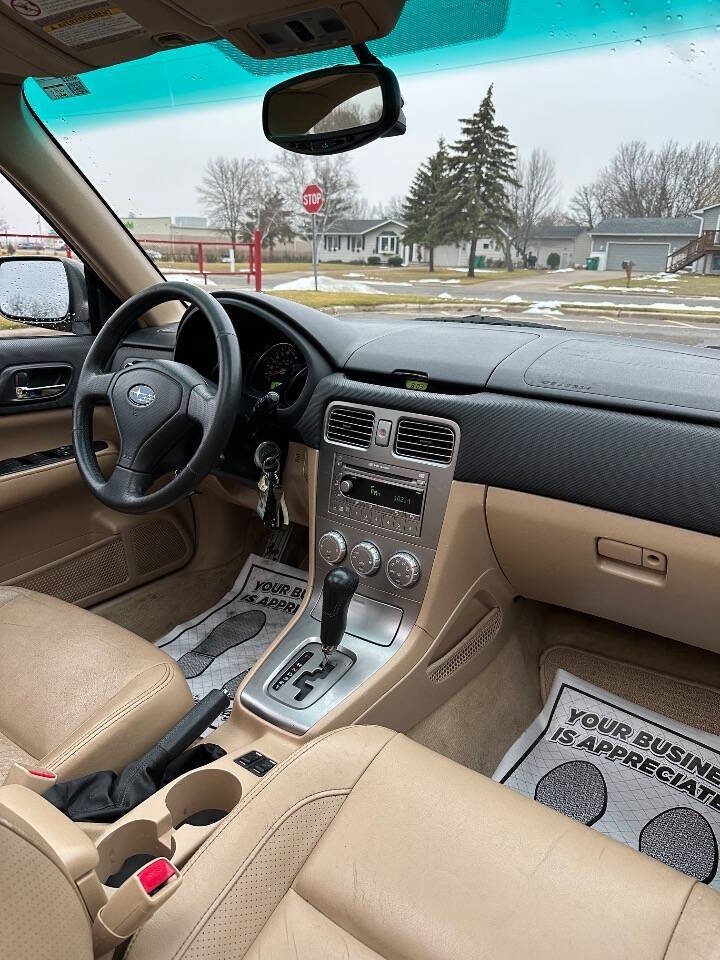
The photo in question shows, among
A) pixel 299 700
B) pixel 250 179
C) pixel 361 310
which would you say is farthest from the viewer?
pixel 250 179

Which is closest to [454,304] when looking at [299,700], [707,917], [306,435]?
[306,435]

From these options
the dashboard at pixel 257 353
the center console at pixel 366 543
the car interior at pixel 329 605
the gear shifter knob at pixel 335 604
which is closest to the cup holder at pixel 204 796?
the car interior at pixel 329 605

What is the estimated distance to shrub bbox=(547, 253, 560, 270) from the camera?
175 centimetres

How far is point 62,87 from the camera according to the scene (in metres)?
1.99

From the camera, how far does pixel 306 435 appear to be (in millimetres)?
1984

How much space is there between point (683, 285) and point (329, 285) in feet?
3.26

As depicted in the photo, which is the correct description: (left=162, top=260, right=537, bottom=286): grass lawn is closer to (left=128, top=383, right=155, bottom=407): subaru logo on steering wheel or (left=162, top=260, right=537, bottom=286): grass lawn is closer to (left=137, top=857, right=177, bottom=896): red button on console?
(left=128, top=383, right=155, bottom=407): subaru logo on steering wheel

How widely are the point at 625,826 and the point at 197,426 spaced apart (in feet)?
4.46

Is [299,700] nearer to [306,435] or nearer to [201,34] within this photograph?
[306,435]

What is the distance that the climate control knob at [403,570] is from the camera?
181 cm

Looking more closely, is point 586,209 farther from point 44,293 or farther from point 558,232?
point 44,293

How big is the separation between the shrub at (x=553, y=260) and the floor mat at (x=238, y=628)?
1.32 m

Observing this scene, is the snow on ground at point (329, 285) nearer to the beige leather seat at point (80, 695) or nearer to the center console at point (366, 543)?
the center console at point (366, 543)

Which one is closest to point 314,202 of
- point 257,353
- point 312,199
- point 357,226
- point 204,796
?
point 312,199
